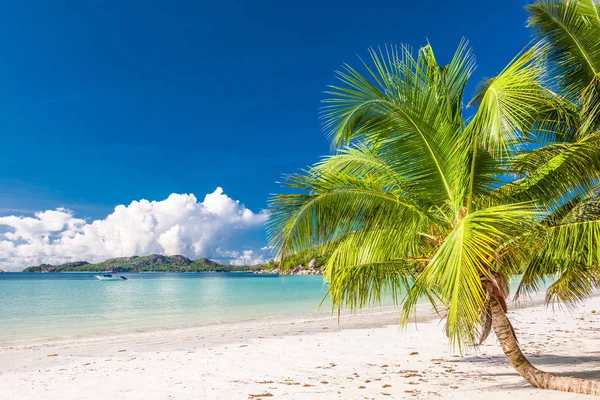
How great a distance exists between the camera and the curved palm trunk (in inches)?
199

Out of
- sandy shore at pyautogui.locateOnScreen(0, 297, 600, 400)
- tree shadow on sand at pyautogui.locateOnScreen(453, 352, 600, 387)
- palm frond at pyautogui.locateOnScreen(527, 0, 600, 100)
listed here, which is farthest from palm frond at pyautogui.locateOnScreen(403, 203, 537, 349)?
palm frond at pyautogui.locateOnScreen(527, 0, 600, 100)

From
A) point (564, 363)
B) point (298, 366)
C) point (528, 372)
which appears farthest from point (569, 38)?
point (298, 366)

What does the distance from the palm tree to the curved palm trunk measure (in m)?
0.01

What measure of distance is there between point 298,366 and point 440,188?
465cm

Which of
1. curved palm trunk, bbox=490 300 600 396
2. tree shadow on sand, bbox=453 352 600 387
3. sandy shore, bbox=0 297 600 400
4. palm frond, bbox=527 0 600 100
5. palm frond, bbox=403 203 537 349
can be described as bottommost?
sandy shore, bbox=0 297 600 400

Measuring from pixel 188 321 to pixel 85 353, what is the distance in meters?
8.66

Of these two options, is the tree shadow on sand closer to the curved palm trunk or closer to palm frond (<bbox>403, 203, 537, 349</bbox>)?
the curved palm trunk

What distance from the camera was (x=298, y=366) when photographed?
7.95 meters

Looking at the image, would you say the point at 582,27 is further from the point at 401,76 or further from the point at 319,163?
the point at 319,163

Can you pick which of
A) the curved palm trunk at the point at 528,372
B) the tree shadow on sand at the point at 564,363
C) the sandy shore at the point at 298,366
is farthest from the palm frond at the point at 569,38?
the sandy shore at the point at 298,366

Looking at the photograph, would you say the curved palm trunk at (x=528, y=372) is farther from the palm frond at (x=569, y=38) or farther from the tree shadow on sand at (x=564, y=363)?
the palm frond at (x=569, y=38)

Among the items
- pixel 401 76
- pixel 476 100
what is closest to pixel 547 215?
pixel 401 76

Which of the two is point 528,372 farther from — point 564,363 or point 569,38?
point 569,38

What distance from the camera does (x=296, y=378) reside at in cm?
697
